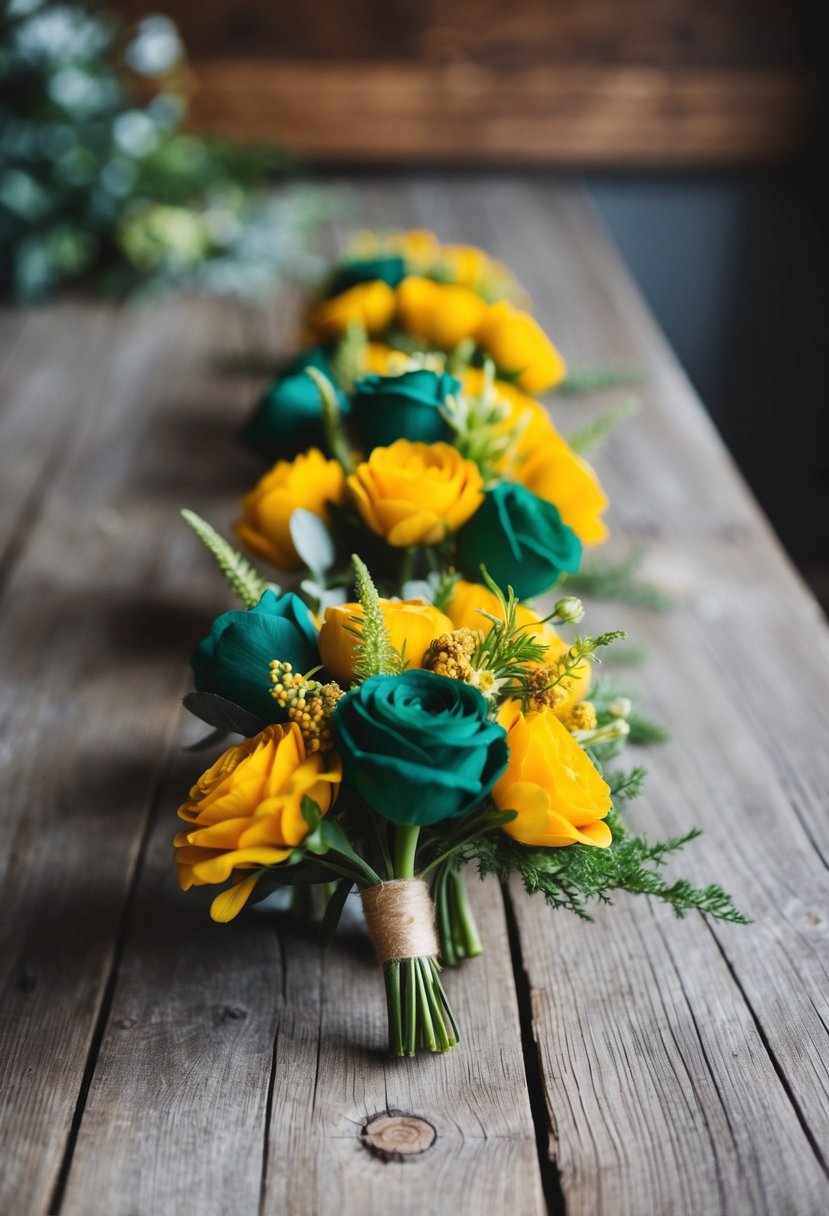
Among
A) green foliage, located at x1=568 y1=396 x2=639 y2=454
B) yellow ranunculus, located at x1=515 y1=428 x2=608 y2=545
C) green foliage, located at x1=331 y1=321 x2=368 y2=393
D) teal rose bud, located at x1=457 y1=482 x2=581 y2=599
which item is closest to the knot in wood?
teal rose bud, located at x1=457 y1=482 x2=581 y2=599

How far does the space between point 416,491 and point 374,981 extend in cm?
33

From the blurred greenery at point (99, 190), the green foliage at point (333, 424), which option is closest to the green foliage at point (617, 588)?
the green foliage at point (333, 424)

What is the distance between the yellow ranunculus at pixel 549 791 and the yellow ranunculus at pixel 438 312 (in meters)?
0.70

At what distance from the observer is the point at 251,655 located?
0.65 m

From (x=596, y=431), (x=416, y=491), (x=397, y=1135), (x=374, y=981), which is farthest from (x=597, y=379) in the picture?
(x=397, y=1135)

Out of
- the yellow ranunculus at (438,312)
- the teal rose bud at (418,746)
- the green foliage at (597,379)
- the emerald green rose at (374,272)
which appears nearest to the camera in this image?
the teal rose bud at (418,746)

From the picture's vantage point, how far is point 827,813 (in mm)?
859

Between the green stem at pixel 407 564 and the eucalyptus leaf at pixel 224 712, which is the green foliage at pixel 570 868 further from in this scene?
the green stem at pixel 407 564

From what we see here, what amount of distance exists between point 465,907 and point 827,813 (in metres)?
0.31

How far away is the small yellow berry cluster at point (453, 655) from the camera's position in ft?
2.00

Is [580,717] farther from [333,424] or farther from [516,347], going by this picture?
[516,347]

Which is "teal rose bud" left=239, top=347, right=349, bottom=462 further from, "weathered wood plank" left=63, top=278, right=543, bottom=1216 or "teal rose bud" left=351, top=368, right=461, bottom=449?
"weathered wood plank" left=63, top=278, right=543, bottom=1216

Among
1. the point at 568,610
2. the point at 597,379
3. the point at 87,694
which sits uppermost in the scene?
the point at 568,610

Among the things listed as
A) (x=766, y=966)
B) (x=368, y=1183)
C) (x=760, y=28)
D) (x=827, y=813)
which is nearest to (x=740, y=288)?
(x=760, y=28)
